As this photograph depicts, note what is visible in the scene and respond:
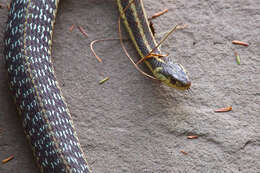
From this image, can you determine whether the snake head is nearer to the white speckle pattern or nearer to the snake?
the snake

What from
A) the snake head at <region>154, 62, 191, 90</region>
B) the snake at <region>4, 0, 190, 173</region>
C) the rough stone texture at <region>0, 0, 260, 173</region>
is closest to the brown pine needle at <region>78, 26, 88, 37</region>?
the rough stone texture at <region>0, 0, 260, 173</region>

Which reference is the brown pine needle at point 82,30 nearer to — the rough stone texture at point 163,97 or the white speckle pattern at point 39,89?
the rough stone texture at point 163,97

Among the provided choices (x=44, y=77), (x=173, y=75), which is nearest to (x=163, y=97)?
(x=173, y=75)

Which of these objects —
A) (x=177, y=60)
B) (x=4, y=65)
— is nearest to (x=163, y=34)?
(x=177, y=60)

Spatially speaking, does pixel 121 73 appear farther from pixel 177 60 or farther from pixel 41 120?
pixel 41 120

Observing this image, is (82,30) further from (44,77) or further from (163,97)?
(163,97)
